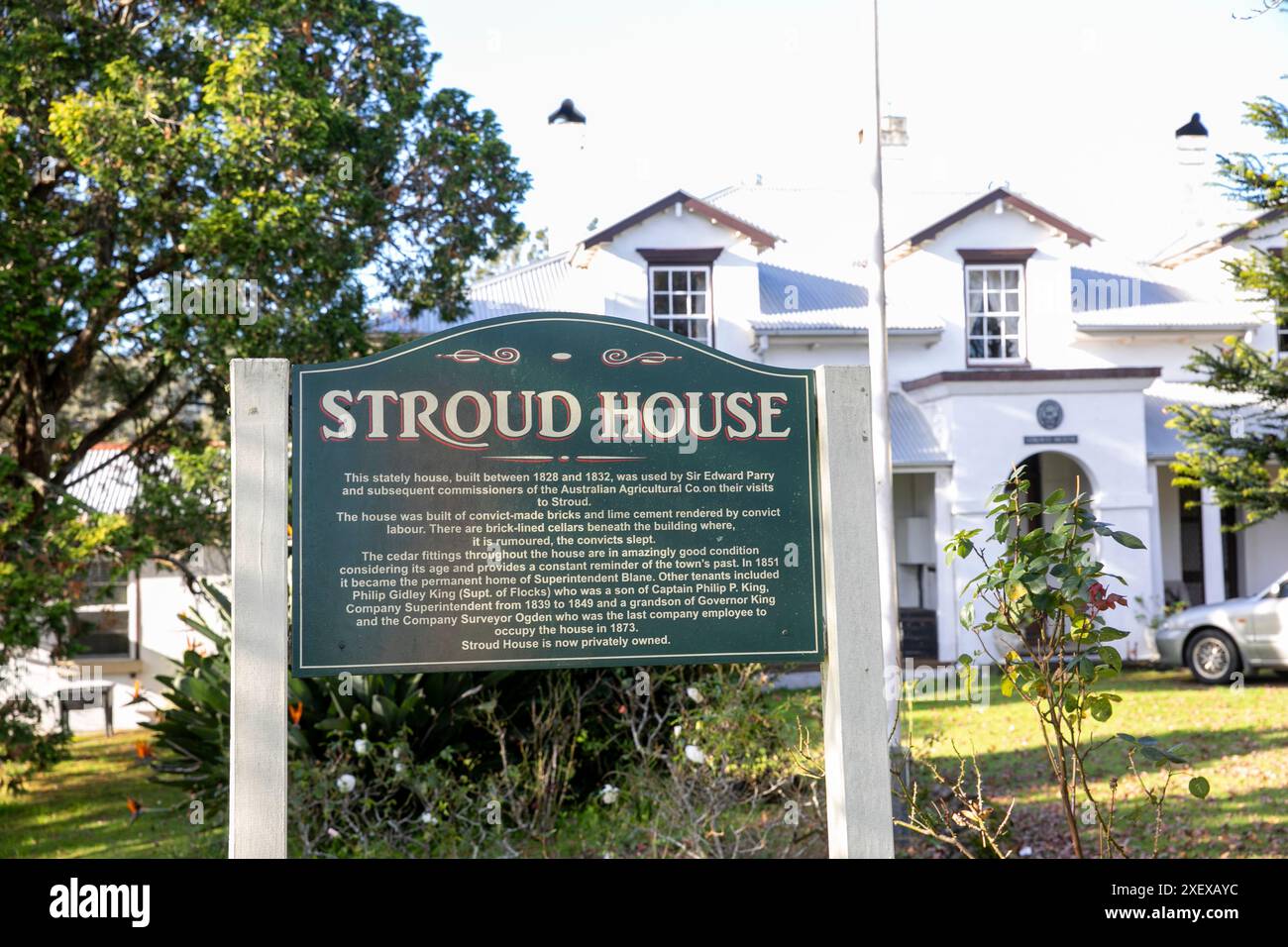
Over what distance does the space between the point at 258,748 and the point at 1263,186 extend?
36.4 feet

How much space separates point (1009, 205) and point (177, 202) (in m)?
13.5

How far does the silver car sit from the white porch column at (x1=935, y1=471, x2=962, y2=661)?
295cm

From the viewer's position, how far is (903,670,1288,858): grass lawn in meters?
8.12

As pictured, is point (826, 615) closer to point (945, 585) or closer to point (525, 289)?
point (945, 585)

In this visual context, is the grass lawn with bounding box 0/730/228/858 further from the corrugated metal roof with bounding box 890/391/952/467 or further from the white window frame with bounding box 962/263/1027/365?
the white window frame with bounding box 962/263/1027/365

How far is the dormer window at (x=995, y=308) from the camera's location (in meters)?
20.2

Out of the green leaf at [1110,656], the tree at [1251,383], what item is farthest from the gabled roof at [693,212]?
the green leaf at [1110,656]

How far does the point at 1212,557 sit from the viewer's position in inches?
757

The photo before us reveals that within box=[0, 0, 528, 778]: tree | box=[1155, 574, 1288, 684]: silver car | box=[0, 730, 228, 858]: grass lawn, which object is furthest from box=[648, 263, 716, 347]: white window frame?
box=[0, 730, 228, 858]: grass lawn

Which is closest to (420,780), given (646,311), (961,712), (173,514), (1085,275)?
(173,514)

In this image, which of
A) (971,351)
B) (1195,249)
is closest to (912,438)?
(971,351)

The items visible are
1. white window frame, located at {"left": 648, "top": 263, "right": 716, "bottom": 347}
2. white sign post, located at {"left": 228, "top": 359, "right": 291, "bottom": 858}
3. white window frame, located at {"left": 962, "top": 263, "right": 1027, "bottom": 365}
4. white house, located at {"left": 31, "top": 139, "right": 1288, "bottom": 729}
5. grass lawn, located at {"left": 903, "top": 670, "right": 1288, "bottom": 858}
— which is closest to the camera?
white sign post, located at {"left": 228, "top": 359, "right": 291, "bottom": 858}
